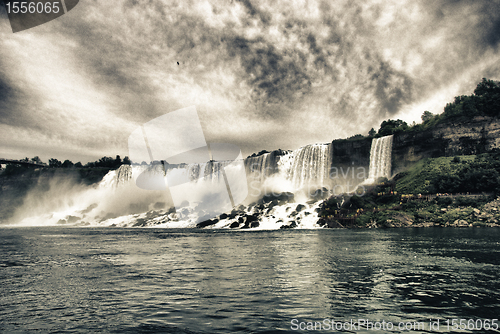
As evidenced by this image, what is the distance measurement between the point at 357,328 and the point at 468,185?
191 feet

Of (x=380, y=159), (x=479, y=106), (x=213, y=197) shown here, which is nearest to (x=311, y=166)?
(x=380, y=159)

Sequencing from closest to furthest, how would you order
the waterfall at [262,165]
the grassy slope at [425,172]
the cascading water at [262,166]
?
the grassy slope at [425,172] < the waterfall at [262,165] < the cascading water at [262,166]

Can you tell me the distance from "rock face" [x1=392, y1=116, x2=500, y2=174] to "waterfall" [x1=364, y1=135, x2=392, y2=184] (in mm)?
2274

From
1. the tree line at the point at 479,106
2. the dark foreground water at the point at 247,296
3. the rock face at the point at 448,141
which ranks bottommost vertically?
the dark foreground water at the point at 247,296

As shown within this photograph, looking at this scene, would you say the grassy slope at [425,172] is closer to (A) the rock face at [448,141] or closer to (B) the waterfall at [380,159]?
(A) the rock face at [448,141]

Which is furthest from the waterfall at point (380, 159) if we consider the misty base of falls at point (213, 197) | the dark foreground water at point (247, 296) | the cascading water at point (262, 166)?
the dark foreground water at point (247, 296)

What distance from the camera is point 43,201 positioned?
381ft

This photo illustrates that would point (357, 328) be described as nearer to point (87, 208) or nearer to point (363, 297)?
point (363, 297)

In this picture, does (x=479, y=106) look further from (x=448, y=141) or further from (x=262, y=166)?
(x=262, y=166)

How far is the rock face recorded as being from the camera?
2347 inches

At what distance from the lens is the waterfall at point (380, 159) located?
226 ft

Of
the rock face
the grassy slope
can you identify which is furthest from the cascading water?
the grassy slope

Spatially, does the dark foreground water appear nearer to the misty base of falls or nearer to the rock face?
the misty base of falls

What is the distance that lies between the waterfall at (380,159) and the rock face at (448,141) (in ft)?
7.46
